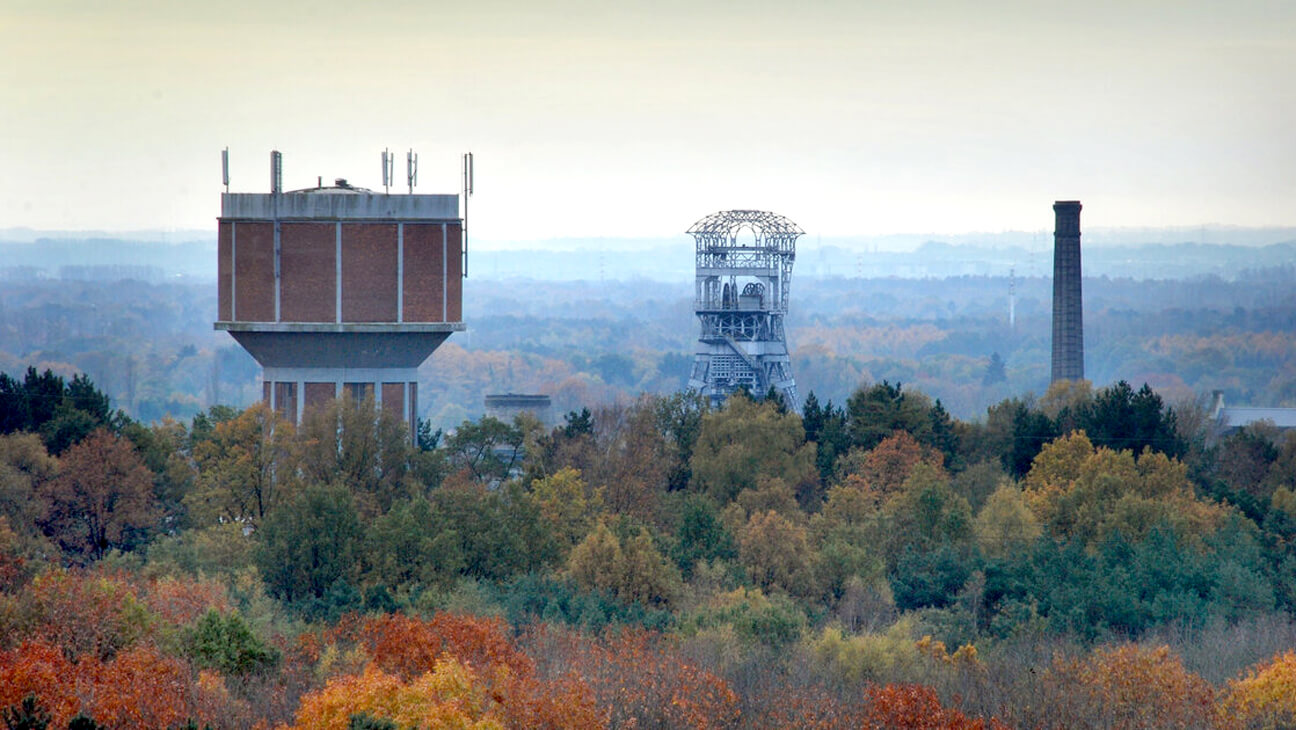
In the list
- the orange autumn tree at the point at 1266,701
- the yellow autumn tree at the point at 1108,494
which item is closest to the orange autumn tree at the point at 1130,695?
the orange autumn tree at the point at 1266,701

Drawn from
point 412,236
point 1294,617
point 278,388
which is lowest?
point 1294,617

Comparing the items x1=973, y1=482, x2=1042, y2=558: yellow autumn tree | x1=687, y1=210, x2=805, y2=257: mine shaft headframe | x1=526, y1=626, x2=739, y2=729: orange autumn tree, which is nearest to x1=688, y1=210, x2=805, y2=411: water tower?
x1=687, y1=210, x2=805, y2=257: mine shaft headframe

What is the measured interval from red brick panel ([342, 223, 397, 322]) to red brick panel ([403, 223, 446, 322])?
0.42 meters

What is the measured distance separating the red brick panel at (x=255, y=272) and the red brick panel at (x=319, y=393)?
8.18 feet

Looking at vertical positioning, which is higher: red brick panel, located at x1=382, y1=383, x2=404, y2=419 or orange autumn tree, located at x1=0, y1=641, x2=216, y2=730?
red brick panel, located at x1=382, y1=383, x2=404, y2=419

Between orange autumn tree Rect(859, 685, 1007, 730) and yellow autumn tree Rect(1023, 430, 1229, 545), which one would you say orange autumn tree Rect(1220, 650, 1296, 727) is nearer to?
orange autumn tree Rect(859, 685, 1007, 730)

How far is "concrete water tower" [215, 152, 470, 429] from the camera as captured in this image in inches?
1889

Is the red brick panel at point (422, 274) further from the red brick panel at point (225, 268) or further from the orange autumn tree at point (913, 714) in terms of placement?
the orange autumn tree at point (913, 714)

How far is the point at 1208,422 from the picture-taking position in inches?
3142

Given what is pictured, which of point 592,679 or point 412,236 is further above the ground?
point 412,236

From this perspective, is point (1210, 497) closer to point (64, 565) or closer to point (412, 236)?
point (412, 236)

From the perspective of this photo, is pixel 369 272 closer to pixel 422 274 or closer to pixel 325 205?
pixel 422 274

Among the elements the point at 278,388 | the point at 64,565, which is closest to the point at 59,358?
the point at 278,388

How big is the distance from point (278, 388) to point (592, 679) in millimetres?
26425
